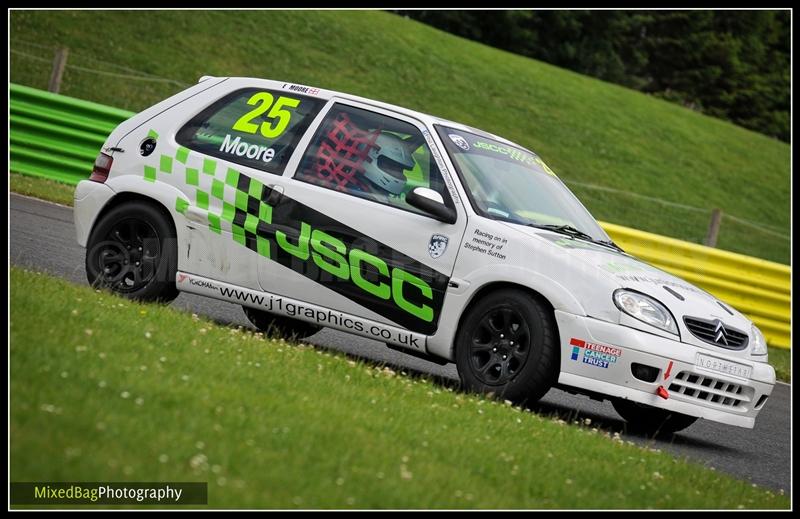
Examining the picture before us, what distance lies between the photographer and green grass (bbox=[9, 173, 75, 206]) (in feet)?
49.0

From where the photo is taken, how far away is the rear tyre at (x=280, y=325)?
919 cm

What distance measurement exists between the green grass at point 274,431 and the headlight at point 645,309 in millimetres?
750

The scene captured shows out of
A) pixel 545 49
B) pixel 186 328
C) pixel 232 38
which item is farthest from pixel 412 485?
pixel 545 49

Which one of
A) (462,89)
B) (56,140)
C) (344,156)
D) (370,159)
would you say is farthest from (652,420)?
(462,89)

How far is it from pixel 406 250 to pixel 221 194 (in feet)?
4.88

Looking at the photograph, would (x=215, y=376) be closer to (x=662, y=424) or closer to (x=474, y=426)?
(x=474, y=426)

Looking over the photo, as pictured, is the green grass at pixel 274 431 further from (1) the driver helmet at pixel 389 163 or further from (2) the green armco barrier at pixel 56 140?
(2) the green armco barrier at pixel 56 140

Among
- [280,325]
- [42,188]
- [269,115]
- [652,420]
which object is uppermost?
[269,115]

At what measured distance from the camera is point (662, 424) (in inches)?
325

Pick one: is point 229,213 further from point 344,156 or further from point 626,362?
point 626,362

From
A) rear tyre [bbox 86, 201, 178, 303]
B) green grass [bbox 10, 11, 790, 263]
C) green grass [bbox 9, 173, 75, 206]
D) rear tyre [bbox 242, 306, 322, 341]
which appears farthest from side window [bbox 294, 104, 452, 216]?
green grass [bbox 10, 11, 790, 263]

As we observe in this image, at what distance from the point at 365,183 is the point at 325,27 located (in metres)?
28.7

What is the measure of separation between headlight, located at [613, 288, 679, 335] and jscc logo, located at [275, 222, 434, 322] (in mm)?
1216

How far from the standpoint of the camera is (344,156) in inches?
317
